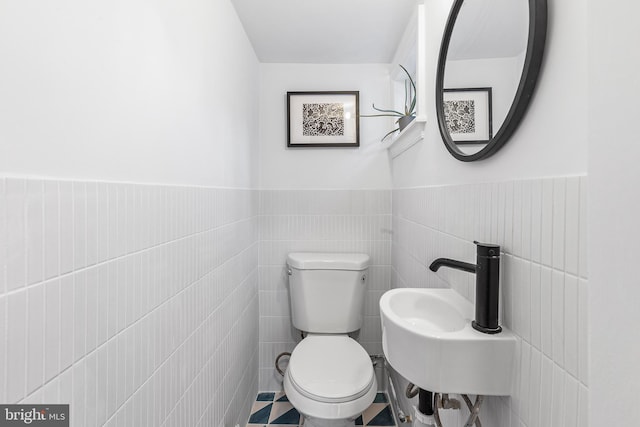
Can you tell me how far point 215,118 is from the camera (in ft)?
4.25

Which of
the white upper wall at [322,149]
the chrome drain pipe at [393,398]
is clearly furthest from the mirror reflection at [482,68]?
the chrome drain pipe at [393,398]

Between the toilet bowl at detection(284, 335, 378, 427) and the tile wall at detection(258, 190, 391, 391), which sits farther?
the tile wall at detection(258, 190, 391, 391)

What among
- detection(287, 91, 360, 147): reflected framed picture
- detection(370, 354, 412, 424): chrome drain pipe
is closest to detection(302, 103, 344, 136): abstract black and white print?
detection(287, 91, 360, 147): reflected framed picture

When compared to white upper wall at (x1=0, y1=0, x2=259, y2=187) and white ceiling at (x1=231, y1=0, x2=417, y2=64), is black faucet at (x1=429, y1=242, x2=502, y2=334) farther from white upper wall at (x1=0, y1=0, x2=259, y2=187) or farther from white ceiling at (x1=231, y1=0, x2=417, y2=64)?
white ceiling at (x1=231, y1=0, x2=417, y2=64)

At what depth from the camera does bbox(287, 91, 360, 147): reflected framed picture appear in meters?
2.07

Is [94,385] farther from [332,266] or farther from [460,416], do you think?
[332,266]

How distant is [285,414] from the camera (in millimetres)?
1856

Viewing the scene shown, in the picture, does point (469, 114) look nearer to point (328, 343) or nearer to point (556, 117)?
point (556, 117)

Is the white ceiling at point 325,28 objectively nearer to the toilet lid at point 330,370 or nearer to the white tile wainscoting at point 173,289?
the white tile wainscoting at point 173,289

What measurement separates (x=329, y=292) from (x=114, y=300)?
4.35ft

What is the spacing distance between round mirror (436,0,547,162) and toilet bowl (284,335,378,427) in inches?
39.6

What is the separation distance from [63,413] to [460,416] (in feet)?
3.31

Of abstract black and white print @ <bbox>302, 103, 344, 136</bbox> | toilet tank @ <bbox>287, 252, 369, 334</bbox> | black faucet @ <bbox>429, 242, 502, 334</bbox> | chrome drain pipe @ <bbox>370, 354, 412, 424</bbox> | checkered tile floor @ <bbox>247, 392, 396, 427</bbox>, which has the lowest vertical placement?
checkered tile floor @ <bbox>247, 392, 396, 427</bbox>

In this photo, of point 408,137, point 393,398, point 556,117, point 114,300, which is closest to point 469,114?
point 556,117
